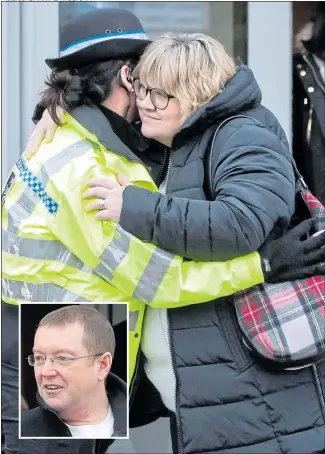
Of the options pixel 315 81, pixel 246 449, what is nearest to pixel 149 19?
pixel 315 81

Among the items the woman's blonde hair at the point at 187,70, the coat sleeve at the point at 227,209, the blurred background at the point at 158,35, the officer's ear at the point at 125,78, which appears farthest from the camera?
the blurred background at the point at 158,35

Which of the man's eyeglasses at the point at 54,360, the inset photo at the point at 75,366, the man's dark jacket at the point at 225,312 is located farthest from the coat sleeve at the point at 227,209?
the man's eyeglasses at the point at 54,360

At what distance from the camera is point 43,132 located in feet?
7.60

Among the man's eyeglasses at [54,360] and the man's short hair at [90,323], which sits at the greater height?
the man's short hair at [90,323]

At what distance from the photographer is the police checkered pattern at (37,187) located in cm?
221

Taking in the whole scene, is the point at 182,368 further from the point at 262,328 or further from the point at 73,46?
the point at 73,46

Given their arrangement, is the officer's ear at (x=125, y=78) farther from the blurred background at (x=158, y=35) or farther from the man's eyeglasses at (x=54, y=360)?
the man's eyeglasses at (x=54, y=360)

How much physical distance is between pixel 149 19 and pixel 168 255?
0.97 m

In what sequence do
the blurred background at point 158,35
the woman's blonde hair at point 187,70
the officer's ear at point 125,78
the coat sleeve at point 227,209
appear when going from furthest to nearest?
the blurred background at point 158,35 < the officer's ear at point 125,78 < the woman's blonde hair at point 187,70 < the coat sleeve at point 227,209

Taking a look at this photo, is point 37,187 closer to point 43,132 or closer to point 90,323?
point 43,132

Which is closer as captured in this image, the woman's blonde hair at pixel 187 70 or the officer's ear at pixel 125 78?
the woman's blonde hair at pixel 187 70

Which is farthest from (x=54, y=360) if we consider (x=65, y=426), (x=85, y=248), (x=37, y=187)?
(x=37, y=187)

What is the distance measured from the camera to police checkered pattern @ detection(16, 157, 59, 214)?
2.21m

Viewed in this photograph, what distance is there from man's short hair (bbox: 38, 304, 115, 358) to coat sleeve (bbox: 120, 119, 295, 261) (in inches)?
10.8
